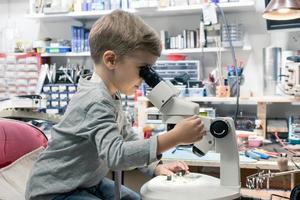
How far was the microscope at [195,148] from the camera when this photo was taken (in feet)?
3.61

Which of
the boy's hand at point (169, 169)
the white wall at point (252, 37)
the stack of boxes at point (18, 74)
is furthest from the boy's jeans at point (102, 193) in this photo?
the stack of boxes at point (18, 74)

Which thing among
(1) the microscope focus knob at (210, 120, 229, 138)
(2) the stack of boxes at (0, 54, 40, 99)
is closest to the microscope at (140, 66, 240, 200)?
(1) the microscope focus knob at (210, 120, 229, 138)

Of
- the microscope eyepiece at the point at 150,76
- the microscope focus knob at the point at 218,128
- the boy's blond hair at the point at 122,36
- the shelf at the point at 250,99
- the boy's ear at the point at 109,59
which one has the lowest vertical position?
the shelf at the point at 250,99

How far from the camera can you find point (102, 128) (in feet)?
3.53

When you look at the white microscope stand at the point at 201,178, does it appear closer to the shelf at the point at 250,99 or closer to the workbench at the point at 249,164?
the workbench at the point at 249,164

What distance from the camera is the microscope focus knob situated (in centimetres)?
113

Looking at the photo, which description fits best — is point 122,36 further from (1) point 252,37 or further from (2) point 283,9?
(1) point 252,37

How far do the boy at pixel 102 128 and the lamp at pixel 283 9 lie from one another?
95 cm

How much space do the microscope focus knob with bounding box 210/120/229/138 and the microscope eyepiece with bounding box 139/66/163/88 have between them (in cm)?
20

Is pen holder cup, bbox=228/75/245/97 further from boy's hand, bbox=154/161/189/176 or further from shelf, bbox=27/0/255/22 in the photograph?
boy's hand, bbox=154/161/189/176

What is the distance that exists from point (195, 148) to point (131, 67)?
1.02ft

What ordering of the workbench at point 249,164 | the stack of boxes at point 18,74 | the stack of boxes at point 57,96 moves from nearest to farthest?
the workbench at point 249,164, the stack of boxes at point 57,96, the stack of boxes at point 18,74

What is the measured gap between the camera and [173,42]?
2.69 metres

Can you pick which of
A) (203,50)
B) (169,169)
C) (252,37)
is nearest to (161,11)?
(203,50)
